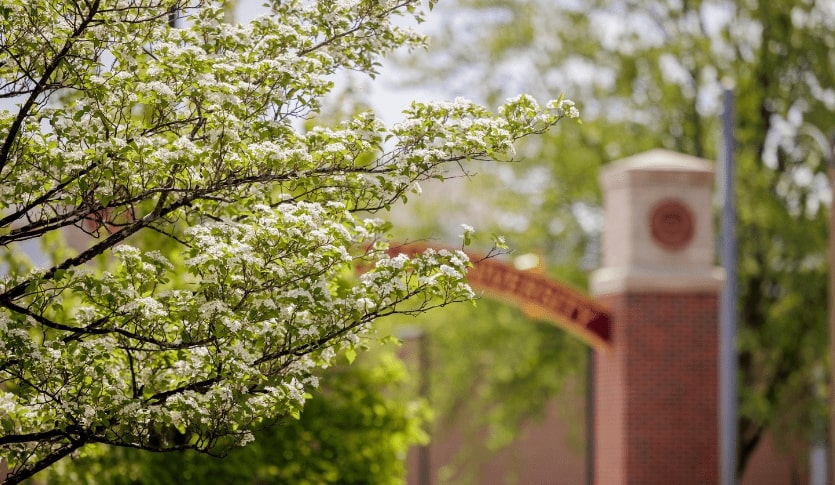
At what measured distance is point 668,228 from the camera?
1689 centimetres

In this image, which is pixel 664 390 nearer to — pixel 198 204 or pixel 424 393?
pixel 198 204

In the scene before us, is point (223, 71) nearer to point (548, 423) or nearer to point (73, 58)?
point (73, 58)

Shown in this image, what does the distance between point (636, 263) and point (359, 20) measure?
32.5 feet

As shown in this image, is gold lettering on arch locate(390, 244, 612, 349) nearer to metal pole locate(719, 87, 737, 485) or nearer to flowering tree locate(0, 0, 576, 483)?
metal pole locate(719, 87, 737, 485)

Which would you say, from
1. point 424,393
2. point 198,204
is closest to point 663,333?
point 198,204

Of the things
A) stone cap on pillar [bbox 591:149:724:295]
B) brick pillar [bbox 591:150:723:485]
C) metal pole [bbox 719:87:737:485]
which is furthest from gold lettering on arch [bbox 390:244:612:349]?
metal pole [bbox 719:87:737:485]

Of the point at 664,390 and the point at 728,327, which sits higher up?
the point at 728,327

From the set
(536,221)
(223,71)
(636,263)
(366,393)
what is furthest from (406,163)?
(536,221)

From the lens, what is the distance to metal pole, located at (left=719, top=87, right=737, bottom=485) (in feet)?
50.7

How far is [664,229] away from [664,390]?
2.08m

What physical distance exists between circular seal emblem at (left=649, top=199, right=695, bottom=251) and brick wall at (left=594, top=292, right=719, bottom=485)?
2.23ft

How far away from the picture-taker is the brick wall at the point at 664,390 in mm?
16406

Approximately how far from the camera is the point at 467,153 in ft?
22.5

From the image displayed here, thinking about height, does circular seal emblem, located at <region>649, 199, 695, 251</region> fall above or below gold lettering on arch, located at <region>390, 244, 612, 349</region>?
above
